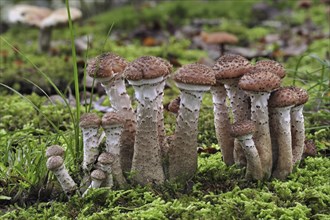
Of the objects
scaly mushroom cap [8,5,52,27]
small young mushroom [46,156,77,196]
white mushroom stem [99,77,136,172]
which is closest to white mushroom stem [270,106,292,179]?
white mushroom stem [99,77,136,172]

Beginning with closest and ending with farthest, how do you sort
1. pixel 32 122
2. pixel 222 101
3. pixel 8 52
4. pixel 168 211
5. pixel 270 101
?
pixel 168 211
pixel 270 101
pixel 222 101
pixel 32 122
pixel 8 52

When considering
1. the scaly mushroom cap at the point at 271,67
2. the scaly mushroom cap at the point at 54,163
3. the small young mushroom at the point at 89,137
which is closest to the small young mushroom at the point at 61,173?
the scaly mushroom cap at the point at 54,163

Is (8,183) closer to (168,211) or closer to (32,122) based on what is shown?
(168,211)

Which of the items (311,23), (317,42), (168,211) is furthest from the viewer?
(311,23)

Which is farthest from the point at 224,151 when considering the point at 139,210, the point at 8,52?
the point at 8,52

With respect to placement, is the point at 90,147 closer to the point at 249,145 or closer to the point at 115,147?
the point at 115,147

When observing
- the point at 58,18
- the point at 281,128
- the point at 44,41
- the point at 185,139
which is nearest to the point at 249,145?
the point at 281,128

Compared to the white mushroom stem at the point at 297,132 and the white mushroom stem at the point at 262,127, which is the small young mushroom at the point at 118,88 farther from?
the white mushroom stem at the point at 297,132
